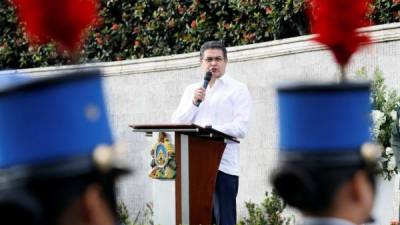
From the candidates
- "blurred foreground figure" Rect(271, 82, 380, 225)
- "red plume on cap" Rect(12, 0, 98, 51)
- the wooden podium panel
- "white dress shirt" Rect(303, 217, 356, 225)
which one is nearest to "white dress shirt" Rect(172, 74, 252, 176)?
the wooden podium panel

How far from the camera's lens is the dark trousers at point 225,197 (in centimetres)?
870

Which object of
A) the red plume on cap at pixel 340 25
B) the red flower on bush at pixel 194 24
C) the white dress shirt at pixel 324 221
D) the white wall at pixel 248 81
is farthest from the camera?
the red flower on bush at pixel 194 24

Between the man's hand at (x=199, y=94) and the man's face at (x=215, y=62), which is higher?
the man's face at (x=215, y=62)

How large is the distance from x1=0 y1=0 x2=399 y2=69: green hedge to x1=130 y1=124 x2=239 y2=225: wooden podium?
3.02 m

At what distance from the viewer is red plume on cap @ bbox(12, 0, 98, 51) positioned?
301cm

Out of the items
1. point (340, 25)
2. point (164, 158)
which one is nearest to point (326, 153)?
point (340, 25)

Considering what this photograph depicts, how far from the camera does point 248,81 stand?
37.8 feet

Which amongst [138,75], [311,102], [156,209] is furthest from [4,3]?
[311,102]

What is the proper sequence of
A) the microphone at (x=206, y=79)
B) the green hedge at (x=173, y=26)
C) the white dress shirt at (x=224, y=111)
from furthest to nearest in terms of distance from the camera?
the green hedge at (x=173, y=26), the white dress shirt at (x=224, y=111), the microphone at (x=206, y=79)

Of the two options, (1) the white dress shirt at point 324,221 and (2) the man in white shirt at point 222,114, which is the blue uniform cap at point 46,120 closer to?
(1) the white dress shirt at point 324,221

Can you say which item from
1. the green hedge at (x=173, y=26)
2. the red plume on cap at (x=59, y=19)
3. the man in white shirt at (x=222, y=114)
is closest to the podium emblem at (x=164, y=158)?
the man in white shirt at (x=222, y=114)

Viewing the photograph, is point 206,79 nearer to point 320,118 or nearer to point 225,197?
point 225,197

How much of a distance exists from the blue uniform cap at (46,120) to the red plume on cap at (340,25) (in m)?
0.64

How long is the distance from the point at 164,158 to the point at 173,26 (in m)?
4.45
